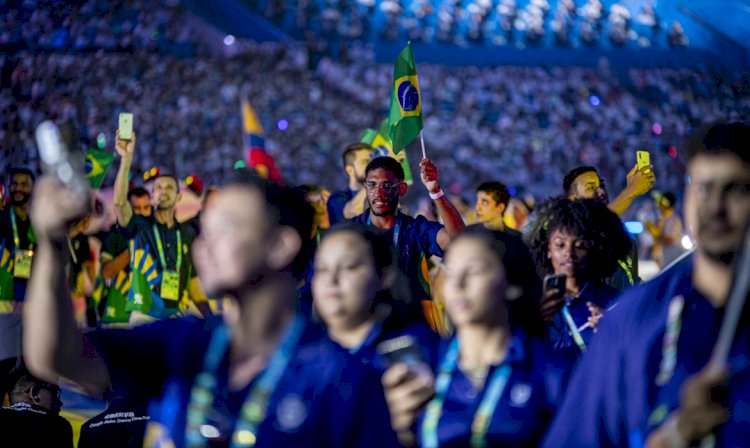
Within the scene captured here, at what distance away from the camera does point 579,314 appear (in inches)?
156

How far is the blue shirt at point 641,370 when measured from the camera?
210 centimetres

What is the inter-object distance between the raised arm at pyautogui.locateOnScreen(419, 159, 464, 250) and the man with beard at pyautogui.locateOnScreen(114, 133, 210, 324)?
3.03m

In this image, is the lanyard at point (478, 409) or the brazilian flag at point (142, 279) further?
the brazilian flag at point (142, 279)

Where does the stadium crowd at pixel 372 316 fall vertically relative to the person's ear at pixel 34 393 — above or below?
above

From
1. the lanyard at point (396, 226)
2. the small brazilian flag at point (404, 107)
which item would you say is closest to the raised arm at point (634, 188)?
the lanyard at point (396, 226)

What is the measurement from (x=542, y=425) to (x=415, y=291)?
8.38 ft

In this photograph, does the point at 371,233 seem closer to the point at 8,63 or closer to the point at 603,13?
the point at 8,63

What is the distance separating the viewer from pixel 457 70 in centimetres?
2414

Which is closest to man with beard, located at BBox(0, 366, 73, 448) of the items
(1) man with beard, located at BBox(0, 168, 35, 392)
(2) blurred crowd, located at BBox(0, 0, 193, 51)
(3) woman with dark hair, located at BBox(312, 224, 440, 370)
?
(3) woman with dark hair, located at BBox(312, 224, 440, 370)

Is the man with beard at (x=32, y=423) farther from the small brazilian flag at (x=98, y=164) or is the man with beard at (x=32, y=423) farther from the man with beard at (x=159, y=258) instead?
the man with beard at (x=159, y=258)

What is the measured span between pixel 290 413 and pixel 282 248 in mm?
411

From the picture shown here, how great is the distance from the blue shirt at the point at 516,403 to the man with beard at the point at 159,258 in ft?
18.5

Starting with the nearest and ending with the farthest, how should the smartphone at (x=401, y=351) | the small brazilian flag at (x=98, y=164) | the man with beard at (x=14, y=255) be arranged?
the smartphone at (x=401, y=351) → the small brazilian flag at (x=98, y=164) → the man with beard at (x=14, y=255)

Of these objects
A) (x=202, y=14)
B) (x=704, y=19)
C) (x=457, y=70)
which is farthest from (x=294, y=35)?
(x=704, y=19)
